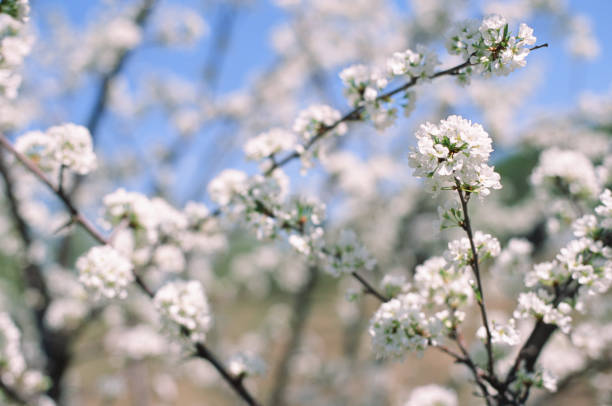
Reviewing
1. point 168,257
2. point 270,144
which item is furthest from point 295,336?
point 270,144

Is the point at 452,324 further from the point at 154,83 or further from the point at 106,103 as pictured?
the point at 154,83

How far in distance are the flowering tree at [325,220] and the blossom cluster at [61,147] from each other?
0.01 meters

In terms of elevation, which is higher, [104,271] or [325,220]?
[325,220]

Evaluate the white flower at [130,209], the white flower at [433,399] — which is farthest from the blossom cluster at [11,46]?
the white flower at [433,399]

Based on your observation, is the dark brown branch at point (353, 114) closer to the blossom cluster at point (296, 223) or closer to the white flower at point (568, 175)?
the blossom cluster at point (296, 223)

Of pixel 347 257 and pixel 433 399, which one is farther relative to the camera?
pixel 433 399

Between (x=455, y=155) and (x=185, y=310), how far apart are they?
1406mm

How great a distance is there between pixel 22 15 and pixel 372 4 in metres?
8.47

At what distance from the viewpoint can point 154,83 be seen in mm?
8359

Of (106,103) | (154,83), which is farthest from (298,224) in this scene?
(154,83)

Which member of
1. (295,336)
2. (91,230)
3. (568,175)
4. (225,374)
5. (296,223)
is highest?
(295,336)

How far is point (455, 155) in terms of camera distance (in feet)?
4.06

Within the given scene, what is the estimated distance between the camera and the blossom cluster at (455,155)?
4.03 feet

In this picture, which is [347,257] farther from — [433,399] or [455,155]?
[433,399]
